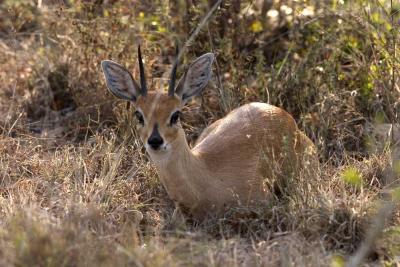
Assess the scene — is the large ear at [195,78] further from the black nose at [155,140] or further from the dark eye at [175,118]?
the black nose at [155,140]

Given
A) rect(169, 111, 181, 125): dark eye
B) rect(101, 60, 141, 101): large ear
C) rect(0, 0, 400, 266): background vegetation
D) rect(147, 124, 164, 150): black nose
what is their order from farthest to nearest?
1. rect(101, 60, 141, 101): large ear
2. rect(169, 111, 181, 125): dark eye
3. rect(147, 124, 164, 150): black nose
4. rect(0, 0, 400, 266): background vegetation

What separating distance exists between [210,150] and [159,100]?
68 centimetres

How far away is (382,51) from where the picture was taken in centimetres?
751

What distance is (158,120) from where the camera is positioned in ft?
20.0

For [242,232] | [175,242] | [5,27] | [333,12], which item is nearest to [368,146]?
[333,12]

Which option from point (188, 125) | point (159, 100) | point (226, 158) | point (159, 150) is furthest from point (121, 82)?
point (188, 125)

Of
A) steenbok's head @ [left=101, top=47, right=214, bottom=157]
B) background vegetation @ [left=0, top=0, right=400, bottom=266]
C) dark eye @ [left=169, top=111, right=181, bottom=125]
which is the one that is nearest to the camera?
background vegetation @ [left=0, top=0, right=400, bottom=266]

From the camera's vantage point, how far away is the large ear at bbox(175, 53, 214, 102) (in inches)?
256

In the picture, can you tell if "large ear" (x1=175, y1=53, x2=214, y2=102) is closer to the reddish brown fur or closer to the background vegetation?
the reddish brown fur

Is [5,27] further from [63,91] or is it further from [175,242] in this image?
[175,242]

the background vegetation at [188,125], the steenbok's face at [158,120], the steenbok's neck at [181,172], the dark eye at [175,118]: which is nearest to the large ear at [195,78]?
the steenbok's face at [158,120]

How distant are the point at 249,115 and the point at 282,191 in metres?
1.00

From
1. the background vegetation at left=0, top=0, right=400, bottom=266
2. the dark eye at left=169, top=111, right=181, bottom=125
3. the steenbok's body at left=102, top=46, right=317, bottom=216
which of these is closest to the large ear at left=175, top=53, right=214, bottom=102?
the steenbok's body at left=102, top=46, right=317, bottom=216

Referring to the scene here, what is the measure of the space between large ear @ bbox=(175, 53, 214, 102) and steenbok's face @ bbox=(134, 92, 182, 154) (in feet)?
0.62
